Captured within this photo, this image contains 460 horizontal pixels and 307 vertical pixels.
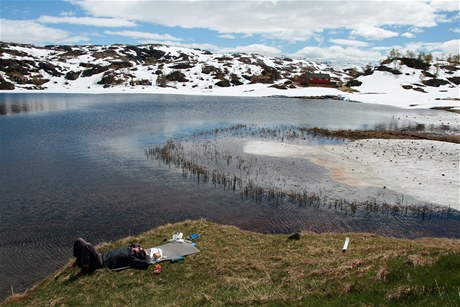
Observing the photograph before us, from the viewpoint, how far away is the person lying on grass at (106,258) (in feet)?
52.7

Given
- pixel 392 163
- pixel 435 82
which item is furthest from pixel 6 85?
pixel 435 82

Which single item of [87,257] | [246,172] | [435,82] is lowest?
[87,257]

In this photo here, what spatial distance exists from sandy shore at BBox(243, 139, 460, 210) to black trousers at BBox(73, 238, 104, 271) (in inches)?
923

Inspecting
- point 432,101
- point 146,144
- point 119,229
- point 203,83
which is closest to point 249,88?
point 203,83

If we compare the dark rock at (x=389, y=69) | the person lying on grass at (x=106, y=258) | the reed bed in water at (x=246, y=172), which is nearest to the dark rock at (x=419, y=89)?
the dark rock at (x=389, y=69)

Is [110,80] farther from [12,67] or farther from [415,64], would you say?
[415,64]

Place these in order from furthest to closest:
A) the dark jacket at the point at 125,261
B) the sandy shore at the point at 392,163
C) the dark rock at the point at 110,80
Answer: the dark rock at the point at 110,80
the sandy shore at the point at 392,163
the dark jacket at the point at 125,261

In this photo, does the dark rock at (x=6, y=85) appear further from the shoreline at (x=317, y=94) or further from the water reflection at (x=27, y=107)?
the water reflection at (x=27, y=107)

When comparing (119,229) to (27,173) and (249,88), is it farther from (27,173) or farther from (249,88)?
(249,88)

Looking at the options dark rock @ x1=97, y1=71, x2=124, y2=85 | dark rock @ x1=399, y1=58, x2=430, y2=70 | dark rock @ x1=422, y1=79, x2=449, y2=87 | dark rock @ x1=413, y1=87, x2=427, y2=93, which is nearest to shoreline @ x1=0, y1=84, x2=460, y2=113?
dark rock @ x1=97, y1=71, x2=124, y2=85

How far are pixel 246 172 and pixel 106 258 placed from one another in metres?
20.5

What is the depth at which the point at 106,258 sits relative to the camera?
16.6m

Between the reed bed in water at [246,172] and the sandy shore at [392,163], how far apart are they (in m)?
3.12

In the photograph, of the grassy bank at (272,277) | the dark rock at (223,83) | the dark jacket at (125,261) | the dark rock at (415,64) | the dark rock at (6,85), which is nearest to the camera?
the grassy bank at (272,277)
